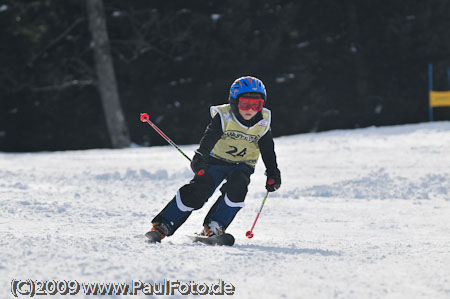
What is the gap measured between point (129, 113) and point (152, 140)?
1285mm

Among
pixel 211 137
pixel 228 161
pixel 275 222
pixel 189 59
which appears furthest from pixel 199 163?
pixel 189 59

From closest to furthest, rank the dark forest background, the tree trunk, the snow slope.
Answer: the snow slope, the tree trunk, the dark forest background

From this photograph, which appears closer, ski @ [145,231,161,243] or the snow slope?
the snow slope

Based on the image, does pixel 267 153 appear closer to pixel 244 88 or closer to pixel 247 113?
pixel 247 113

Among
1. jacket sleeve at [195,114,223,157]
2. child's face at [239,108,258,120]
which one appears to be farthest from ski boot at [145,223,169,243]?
child's face at [239,108,258,120]

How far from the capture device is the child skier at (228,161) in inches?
191

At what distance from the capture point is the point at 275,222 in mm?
6270

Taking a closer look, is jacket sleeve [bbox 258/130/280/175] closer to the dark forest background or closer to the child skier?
the child skier

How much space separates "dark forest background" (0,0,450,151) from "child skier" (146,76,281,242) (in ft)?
43.6

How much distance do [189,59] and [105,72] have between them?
3614 mm

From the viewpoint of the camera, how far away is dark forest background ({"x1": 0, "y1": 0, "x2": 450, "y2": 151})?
18.9 metres

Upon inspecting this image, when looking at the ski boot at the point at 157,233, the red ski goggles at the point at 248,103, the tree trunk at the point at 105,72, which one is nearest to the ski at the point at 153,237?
the ski boot at the point at 157,233

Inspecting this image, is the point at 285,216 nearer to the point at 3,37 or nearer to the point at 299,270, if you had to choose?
the point at 299,270

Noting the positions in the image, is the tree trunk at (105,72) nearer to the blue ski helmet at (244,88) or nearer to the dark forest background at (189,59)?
the dark forest background at (189,59)
